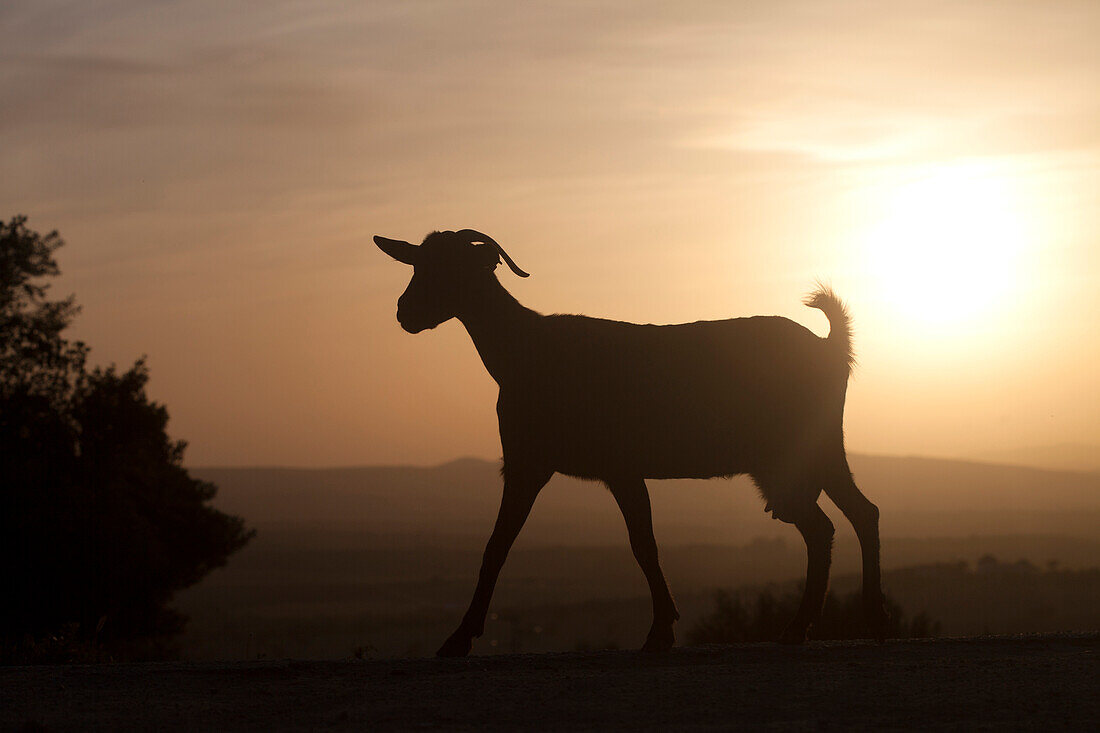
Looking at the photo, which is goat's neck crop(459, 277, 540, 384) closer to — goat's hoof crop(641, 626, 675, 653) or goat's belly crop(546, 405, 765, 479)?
goat's belly crop(546, 405, 765, 479)

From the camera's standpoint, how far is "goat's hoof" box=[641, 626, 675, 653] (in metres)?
9.36

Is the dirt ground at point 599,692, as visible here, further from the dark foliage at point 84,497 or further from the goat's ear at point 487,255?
the dark foliage at point 84,497

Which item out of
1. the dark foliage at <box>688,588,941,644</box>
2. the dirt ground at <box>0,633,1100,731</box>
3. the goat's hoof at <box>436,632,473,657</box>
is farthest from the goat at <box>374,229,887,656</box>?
the dark foliage at <box>688,588,941,644</box>

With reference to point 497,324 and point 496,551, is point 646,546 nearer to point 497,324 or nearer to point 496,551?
point 496,551

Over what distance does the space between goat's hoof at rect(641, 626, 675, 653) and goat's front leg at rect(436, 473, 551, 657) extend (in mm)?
1295

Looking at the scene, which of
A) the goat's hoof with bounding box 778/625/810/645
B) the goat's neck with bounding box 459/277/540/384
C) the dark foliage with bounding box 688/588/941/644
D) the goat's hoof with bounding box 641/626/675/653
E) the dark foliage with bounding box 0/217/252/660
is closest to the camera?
the goat's hoof with bounding box 641/626/675/653

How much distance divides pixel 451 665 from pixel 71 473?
23.7 meters

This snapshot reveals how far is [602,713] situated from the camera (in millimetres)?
6508

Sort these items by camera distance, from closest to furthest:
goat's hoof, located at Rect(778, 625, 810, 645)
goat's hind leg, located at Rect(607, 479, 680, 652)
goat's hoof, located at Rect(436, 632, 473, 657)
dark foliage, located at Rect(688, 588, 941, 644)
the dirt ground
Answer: the dirt ground
goat's hoof, located at Rect(436, 632, 473, 657)
goat's hind leg, located at Rect(607, 479, 680, 652)
goat's hoof, located at Rect(778, 625, 810, 645)
dark foliage, located at Rect(688, 588, 941, 644)

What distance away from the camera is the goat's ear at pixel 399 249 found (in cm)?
1063

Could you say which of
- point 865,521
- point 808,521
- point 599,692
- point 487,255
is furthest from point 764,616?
point 599,692

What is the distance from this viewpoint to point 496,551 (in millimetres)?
9500

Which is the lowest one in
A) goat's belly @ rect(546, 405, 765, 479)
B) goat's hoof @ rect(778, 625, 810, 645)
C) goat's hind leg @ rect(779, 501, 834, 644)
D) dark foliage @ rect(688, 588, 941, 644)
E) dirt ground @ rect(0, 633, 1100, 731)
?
dark foliage @ rect(688, 588, 941, 644)

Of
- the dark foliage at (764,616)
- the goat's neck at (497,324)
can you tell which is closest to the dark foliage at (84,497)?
the dark foliage at (764,616)
